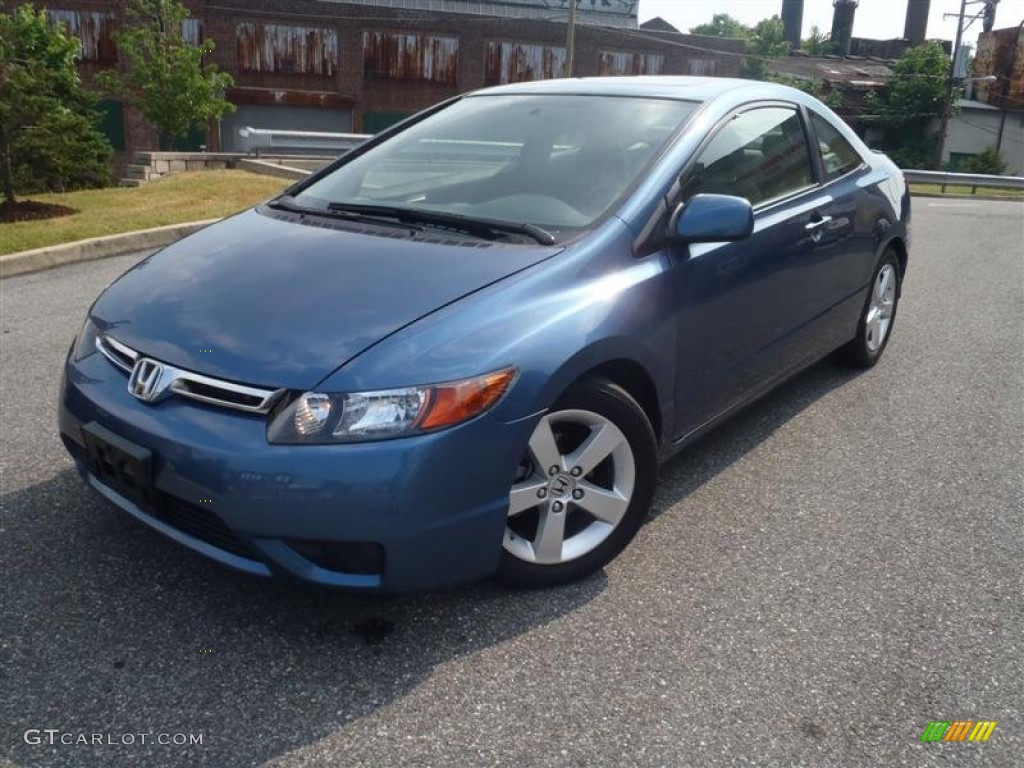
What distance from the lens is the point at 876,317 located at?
16.9 ft

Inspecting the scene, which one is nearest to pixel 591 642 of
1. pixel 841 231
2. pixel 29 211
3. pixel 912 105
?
pixel 841 231

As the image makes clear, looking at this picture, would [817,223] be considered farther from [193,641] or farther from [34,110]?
[34,110]

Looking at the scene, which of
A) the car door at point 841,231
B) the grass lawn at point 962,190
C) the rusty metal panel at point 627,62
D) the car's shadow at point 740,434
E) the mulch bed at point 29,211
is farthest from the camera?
the rusty metal panel at point 627,62

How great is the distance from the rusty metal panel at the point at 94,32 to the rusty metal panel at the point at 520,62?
1467 cm

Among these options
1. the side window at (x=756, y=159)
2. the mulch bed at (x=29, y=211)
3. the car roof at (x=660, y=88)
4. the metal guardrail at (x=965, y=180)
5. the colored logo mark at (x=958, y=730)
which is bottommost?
the colored logo mark at (x=958, y=730)

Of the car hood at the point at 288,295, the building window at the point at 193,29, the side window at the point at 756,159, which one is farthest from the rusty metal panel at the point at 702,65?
the car hood at the point at 288,295

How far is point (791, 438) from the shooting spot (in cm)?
420

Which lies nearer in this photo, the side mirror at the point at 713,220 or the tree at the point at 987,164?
the side mirror at the point at 713,220

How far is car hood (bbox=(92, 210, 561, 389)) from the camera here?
247 cm

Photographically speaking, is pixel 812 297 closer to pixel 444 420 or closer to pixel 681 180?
pixel 681 180

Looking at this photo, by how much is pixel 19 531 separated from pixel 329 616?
1.21 m

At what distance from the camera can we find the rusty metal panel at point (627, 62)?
136 ft

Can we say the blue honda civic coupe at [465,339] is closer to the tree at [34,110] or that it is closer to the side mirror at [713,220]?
the side mirror at [713,220]

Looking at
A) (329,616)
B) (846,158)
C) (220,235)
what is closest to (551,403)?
(329,616)
